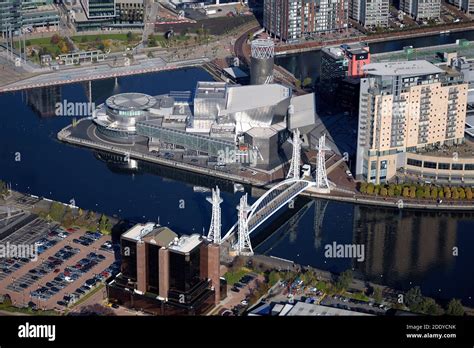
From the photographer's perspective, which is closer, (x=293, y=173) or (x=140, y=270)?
(x=140, y=270)

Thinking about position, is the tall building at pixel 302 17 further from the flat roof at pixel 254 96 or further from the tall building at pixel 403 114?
the tall building at pixel 403 114

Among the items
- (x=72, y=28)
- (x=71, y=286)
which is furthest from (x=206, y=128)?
(x=72, y=28)

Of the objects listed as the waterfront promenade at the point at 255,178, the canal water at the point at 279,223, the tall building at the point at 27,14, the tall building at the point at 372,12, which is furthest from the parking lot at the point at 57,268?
the tall building at the point at 372,12

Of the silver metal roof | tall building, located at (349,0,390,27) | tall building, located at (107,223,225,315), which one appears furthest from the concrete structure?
tall building, located at (349,0,390,27)

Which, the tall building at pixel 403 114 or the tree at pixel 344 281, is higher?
the tall building at pixel 403 114

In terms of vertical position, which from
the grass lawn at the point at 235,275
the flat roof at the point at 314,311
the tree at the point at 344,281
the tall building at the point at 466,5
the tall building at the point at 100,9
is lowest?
the grass lawn at the point at 235,275

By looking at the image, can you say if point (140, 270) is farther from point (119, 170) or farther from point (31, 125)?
point (31, 125)

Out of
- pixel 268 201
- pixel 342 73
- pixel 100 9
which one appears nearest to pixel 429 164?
pixel 268 201
